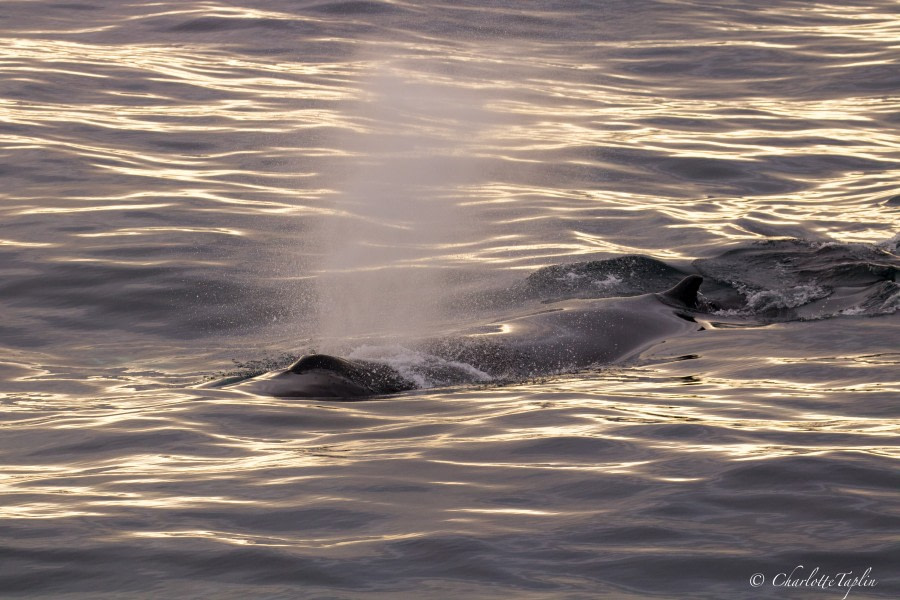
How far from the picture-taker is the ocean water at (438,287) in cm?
695

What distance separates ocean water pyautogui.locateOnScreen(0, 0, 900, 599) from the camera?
6.95 m

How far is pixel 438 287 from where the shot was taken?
15023mm

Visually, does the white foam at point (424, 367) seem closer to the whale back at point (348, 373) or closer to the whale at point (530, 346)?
the whale at point (530, 346)

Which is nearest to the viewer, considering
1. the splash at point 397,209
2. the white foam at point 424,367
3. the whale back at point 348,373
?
the whale back at point 348,373

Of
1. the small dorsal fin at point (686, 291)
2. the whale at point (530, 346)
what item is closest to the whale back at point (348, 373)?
the whale at point (530, 346)

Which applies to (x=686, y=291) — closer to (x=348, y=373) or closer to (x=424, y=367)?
(x=424, y=367)
